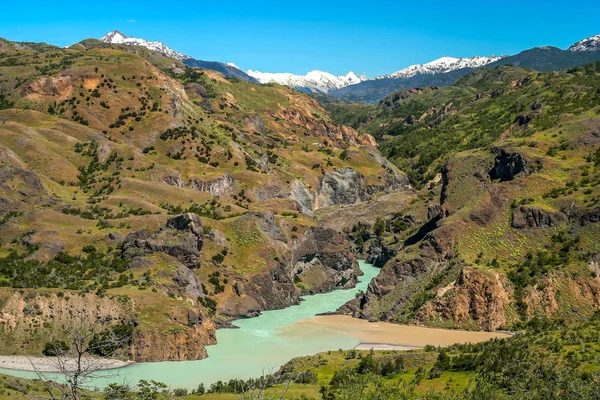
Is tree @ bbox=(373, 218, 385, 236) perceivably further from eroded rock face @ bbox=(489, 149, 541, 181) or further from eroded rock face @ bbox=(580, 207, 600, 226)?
eroded rock face @ bbox=(580, 207, 600, 226)

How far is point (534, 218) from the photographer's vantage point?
309ft

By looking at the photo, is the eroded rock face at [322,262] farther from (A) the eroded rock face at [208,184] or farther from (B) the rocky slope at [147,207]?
(A) the eroded rock face at [208,184]

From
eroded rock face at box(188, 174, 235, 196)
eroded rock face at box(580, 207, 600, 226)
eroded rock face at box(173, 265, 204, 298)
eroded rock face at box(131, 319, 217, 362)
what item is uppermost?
eroded rock face at box(188, 174, 235, 196)

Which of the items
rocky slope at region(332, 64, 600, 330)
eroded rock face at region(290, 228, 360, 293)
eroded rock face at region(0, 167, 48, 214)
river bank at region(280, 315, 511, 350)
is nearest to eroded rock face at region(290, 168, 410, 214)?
eroded rock face at region(290, 228, 360, 293)

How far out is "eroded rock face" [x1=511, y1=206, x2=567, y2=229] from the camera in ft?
306

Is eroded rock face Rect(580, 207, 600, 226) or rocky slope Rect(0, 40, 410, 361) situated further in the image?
eroded rock face Rect(580, 207, 600, 226)

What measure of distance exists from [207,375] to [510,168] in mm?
58922

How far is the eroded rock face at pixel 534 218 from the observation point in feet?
306

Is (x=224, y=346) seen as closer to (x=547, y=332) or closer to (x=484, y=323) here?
(x=484, y=323)

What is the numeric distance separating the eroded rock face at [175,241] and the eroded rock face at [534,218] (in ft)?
146

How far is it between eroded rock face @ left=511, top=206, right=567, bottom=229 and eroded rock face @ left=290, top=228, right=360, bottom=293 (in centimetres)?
3731

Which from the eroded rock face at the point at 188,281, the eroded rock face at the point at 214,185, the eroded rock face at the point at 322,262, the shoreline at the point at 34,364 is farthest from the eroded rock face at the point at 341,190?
the shoreline at the point at 34,364

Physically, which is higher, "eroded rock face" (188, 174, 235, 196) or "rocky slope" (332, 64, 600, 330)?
"eroded rock face" (188, 174, 235, 196)

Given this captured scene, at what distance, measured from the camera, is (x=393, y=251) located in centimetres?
13825
